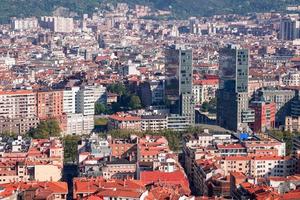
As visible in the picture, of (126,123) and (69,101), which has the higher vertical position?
(69,101)

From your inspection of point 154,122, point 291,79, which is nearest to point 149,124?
point 154,122

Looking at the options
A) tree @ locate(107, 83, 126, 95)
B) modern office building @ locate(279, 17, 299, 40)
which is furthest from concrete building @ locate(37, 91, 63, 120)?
modern office building @ locate(279, 17, 299, 40)

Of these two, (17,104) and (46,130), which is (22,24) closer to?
(17,104)

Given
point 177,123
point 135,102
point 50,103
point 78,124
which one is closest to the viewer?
point 177,123

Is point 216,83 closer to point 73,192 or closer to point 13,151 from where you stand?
point 13,151

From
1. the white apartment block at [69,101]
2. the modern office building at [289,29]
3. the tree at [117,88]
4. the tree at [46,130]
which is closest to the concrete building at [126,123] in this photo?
the tree at [46,130]

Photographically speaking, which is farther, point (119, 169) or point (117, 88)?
point (117, 88)

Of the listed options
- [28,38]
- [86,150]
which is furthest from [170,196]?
[28,38]
